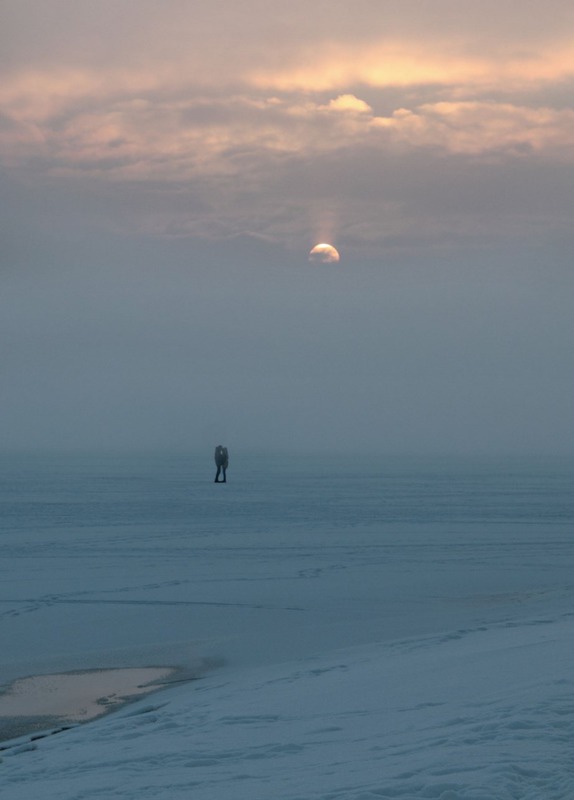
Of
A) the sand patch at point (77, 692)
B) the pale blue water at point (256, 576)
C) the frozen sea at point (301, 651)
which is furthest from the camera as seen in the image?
the pale blue water at point (256, 576)

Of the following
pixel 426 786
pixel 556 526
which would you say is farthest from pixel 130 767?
pixel 556 526

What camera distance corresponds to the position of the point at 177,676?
343 inches

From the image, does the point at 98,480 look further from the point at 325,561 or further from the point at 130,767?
the point at 130,767

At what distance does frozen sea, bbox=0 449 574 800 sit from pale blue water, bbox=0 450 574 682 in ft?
0.16

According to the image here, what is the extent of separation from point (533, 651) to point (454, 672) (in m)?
0.81

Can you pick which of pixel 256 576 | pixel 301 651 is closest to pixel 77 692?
pixel 301 651

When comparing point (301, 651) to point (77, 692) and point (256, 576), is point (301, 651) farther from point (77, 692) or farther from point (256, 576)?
point (256, 576)

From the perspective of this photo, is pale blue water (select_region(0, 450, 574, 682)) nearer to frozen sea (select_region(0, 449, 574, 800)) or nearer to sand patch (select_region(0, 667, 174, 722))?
frozen sea (select_region(0, 449, 574, 800))

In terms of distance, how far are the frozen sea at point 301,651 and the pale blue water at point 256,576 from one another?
49 millimetres

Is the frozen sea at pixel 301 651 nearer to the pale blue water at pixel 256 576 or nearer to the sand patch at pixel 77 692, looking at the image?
the pale blue water at pixel 256 576

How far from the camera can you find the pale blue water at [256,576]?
1017cm

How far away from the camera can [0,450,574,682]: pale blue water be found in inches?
400

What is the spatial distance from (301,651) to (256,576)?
4664 millimetres

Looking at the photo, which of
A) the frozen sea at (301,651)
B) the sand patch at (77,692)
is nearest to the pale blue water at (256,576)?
the frozen sea at (301,651)
